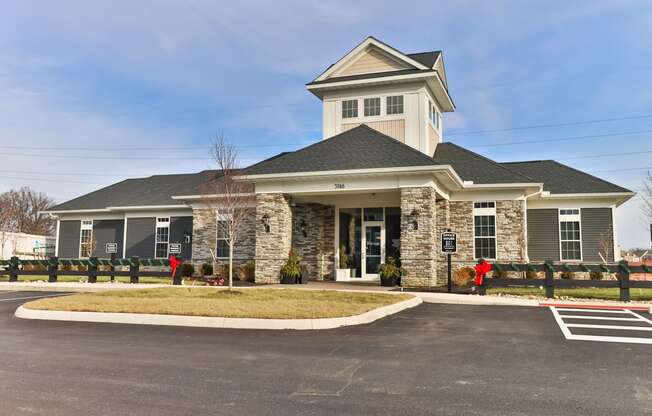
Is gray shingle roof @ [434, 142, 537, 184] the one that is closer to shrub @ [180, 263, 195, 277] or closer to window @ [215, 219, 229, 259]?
window @ [215, 219, 229, 259]

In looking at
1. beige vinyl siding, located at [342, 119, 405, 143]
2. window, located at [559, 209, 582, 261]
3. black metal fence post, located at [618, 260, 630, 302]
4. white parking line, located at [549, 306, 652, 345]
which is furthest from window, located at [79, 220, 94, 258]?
black metal fence post, located at [618, 260, 630, 302]

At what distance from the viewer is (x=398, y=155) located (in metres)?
19.5

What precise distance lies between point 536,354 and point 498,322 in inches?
142

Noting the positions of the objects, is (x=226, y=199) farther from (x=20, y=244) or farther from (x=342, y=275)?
(x=20, y=244)

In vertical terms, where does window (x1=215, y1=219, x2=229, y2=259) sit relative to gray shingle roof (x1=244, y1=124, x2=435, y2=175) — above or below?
below

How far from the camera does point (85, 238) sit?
31.2 meters

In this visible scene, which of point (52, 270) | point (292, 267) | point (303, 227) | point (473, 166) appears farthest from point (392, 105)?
point (52, 270)

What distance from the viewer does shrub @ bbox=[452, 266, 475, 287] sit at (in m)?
21.2

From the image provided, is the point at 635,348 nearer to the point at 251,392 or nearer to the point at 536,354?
the point at 536,354

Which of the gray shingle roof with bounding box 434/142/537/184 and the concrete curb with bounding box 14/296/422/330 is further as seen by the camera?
the gray shingle roof with bounding box 434/142/537/184

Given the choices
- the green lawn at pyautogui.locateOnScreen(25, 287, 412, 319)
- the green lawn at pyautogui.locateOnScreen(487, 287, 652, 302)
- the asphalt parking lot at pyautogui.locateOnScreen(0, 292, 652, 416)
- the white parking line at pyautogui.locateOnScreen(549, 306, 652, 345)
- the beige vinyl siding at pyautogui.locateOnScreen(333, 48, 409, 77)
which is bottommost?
the asphalt parking lot at pyautogui.locateOnScreen(0, 292, 652, 416)

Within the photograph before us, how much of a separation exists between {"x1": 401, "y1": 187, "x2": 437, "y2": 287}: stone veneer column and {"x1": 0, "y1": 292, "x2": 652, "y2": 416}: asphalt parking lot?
7923 millimetres

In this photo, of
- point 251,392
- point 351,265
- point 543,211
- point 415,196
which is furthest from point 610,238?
point 251,392

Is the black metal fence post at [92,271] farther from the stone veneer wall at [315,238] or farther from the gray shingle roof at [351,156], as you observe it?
the stone veneer wall at [315,238]
